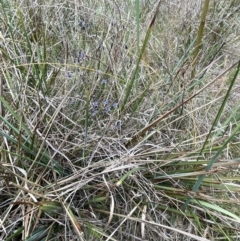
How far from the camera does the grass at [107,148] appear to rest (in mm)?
790

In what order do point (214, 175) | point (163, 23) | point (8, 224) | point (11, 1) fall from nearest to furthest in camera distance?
point (8, 224) < point (214, 175) < point (11, 1) < point (163, 23)

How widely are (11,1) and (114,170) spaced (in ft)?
2.26

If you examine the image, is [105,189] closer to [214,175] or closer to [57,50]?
[214,175]

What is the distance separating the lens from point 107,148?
0.88 meters

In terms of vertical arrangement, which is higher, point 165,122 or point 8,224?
point 165,122

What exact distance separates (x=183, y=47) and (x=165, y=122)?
0.38 m

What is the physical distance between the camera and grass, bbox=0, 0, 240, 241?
0.79 m

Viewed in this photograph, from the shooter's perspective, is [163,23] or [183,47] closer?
[183,47]

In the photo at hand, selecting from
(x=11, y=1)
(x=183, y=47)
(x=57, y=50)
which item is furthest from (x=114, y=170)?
(x=11, y=1)

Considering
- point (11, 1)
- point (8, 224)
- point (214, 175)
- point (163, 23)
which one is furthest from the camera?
point (163, 23)

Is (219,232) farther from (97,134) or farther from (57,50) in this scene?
(57,50)

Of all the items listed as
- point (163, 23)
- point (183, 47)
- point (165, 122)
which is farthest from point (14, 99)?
point (163, 23)

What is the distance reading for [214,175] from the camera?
2.96 ft

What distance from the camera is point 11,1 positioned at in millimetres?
1216
